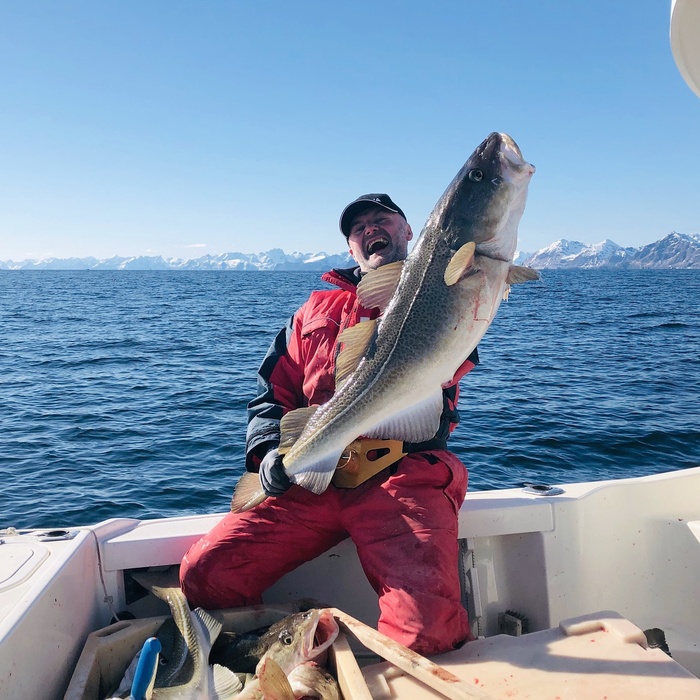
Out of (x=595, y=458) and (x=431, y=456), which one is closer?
(x=431, y=456)

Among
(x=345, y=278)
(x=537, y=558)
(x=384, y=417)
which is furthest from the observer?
(x=345, y=278)

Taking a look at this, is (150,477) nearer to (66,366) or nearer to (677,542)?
(677,542)

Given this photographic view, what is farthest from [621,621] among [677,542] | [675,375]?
[675,375]

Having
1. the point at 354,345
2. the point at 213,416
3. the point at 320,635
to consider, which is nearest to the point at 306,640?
the point at 320,635

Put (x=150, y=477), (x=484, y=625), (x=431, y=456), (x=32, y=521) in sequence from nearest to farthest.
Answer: (x=431, y=456)
(x=484, y=625)
(x=32, y=521)
(x=150, y=477)

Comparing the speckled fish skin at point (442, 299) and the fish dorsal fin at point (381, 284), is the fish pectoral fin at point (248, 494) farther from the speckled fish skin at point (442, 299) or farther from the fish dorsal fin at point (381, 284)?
the fish dorsal fin at point (381, 284)

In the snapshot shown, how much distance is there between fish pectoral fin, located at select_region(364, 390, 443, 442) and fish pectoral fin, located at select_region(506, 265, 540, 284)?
0.71m

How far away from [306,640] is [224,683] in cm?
60

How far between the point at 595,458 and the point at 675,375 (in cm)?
1057

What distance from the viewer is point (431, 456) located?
14.0 ft

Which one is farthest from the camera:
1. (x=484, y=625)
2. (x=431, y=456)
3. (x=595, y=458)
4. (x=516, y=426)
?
(x=516, y=426)

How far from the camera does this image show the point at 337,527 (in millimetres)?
4332

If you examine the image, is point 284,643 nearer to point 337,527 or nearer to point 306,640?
point 306,640

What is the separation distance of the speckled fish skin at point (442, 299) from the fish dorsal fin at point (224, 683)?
1.64 metres
